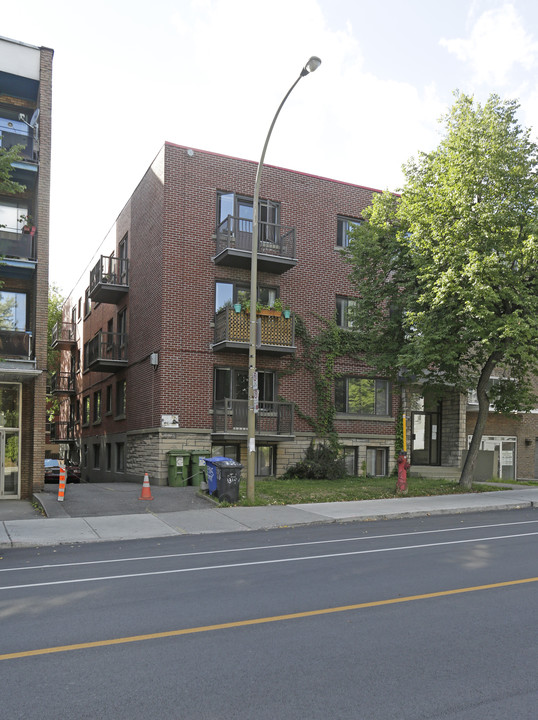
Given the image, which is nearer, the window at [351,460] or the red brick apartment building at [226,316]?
the red brick apartment building at [226,316]

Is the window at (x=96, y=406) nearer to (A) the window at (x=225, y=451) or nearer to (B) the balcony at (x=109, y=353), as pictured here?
(B) the balcony at (x=109, y=353)

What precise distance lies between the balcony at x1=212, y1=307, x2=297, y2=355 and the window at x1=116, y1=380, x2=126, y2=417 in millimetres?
6595

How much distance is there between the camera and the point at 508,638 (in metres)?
5.55

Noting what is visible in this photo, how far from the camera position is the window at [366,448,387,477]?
2560cm

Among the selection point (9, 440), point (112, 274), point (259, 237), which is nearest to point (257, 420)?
point (259, 237)

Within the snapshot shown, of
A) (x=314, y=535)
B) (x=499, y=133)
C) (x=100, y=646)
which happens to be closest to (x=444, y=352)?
(x=499, y=133)

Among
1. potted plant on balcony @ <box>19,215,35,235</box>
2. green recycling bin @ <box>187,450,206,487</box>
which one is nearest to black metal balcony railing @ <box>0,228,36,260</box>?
potted plant on balcony @ <box>19,215,35,235</box>

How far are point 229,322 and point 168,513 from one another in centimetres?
835

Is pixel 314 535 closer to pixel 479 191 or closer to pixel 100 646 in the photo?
pixel 100 646

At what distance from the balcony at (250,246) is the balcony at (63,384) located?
19119 millimetres

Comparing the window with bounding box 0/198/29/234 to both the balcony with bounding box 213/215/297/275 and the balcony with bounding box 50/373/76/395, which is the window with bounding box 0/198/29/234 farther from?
the balcony with bounding box 50/373/76/395

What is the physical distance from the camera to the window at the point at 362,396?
990 inches

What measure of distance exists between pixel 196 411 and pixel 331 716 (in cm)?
1842

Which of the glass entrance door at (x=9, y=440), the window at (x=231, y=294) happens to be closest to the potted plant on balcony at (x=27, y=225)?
the glass entrance door at (x=9, y=440)
